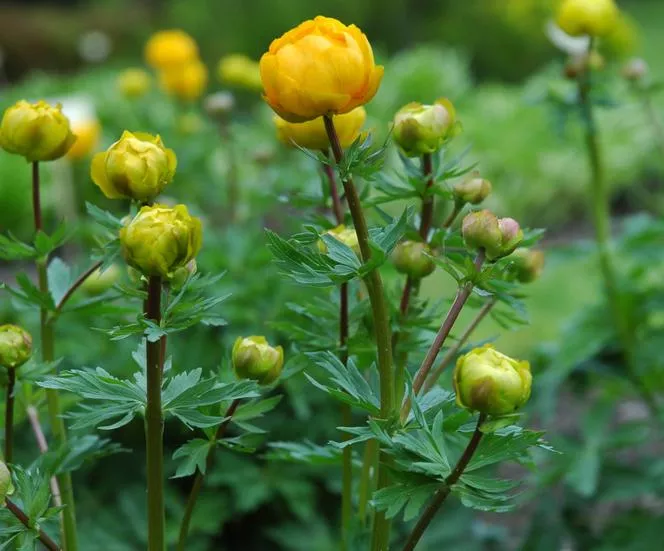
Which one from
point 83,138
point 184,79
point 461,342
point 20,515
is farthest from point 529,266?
point 184,79

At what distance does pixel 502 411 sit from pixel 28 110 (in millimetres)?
361

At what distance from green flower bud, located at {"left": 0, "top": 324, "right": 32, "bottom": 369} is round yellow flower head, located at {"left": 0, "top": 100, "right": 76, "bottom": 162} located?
0.12 m

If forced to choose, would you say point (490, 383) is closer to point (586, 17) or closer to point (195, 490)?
point (195, 490)

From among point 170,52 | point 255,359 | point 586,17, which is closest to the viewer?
point 255,359

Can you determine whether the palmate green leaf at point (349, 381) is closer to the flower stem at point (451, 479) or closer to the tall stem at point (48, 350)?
the flower stem at point (451, 479)

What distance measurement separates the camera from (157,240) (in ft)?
1.48

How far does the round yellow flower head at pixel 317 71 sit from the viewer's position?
1.52ft

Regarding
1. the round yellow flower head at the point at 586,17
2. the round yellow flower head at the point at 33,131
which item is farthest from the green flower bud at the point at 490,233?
the round yellow flower head at the point at 586,17

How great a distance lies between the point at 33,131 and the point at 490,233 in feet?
1.01

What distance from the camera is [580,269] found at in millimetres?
2109

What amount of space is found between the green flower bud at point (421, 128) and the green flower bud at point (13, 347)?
27cm

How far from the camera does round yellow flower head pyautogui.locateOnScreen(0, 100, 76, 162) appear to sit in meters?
0.59

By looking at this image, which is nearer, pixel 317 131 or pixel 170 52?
pixel 317 131

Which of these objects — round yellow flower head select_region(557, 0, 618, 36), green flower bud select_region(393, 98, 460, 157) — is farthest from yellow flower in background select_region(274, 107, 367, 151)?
round yellow flower head select_region(557, 0, 618, 36)
